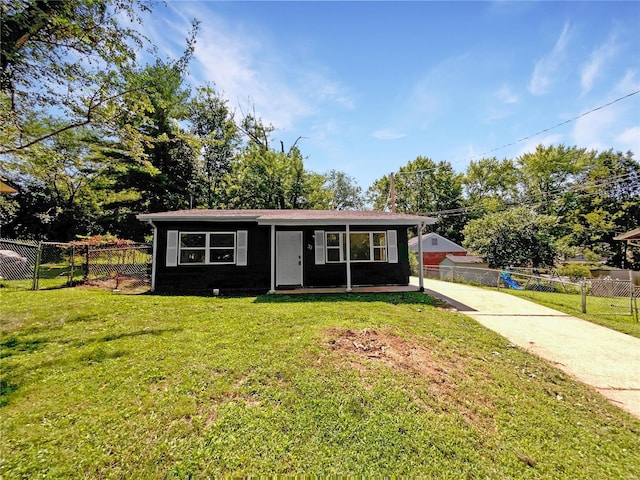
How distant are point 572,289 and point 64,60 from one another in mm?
20559

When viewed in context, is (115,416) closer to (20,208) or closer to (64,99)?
(64,99)

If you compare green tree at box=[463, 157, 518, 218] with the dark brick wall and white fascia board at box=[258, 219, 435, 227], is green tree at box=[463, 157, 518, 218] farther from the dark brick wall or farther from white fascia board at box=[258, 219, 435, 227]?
white fascia board at box=[258, 219, 435, 227]

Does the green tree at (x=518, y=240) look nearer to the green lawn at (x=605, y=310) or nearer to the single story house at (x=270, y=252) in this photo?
the green lawn at (x=605, y=310)

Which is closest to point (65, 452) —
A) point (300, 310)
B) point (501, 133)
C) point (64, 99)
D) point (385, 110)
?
point (300, 310)

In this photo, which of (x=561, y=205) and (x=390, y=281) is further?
(x=561, y=205)

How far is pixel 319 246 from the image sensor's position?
401 inches

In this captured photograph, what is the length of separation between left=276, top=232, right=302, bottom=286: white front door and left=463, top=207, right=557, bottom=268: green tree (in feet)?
49.0

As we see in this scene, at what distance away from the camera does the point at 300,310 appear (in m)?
6.41

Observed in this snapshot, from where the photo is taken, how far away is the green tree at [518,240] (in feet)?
58.0

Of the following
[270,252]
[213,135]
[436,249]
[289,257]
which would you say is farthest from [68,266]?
[436,249]

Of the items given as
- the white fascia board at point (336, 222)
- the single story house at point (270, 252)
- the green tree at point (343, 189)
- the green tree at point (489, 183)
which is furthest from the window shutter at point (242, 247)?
the green tree at point (489, 183)

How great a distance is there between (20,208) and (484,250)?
31.5 meters

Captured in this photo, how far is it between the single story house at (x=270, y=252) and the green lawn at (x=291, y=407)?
4.62 m

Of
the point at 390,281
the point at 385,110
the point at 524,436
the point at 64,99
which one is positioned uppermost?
the point at 385,110
